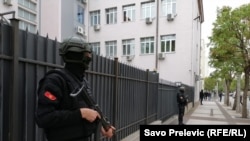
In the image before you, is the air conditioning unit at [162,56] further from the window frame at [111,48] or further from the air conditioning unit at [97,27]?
the air conditioning unit at [97,27]

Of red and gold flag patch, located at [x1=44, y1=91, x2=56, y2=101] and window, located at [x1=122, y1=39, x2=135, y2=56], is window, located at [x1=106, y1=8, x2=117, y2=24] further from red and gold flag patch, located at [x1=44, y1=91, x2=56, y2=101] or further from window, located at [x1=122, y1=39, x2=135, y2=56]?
red and gold flag patch, located at [x1=44, y1=91, x2=56, y2=101]

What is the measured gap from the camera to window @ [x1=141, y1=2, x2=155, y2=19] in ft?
105

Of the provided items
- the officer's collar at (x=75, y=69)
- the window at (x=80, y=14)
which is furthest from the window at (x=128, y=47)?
the officer's collar at (x=75, y=69)

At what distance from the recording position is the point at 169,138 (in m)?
5.21

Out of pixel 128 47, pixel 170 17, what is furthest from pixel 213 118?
pixel 128 47

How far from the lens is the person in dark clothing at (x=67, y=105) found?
A: 7.61ft

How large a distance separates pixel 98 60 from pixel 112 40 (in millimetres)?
28876

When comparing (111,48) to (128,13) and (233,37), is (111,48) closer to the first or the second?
(128,13)

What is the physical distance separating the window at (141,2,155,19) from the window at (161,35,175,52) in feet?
8.79

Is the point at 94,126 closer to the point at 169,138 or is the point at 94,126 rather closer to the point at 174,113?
the point at 169,138

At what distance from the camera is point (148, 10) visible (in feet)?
106

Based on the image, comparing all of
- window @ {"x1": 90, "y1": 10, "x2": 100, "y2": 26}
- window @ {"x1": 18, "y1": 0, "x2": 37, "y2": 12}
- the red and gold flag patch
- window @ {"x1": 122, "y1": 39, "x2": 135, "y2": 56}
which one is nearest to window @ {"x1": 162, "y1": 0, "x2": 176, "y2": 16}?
window @ {"x1": 122, "y1": 39, "x2": 135, "y2": 56}

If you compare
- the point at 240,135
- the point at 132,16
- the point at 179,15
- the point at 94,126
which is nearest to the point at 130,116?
the point at 240,135

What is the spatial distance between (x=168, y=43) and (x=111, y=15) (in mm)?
7786
